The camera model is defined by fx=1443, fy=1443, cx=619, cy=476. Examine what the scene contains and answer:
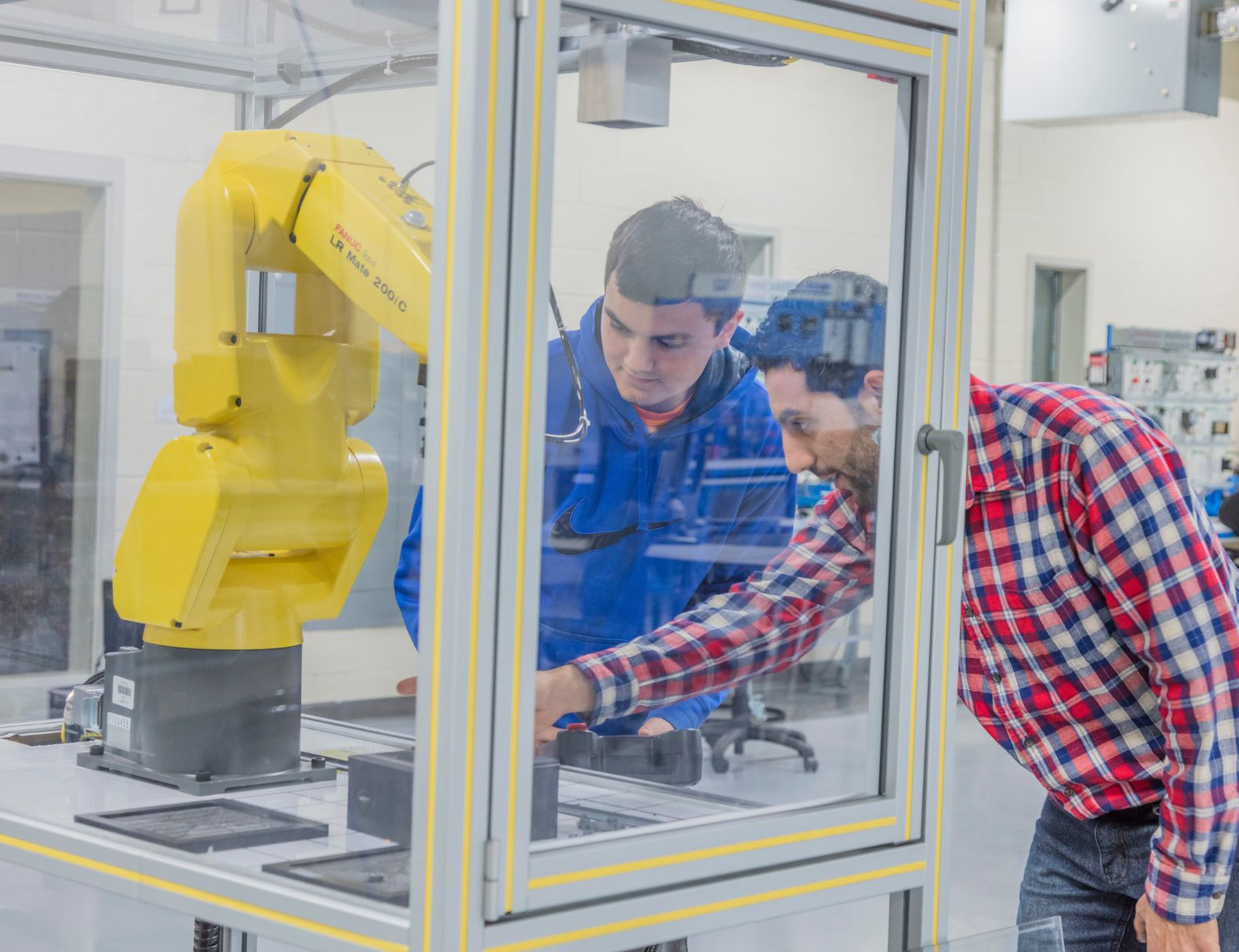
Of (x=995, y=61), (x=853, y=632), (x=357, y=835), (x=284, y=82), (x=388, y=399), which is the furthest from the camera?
(x=995, y=61)

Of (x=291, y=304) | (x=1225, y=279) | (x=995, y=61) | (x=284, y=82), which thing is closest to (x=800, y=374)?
(x=291, y=304)

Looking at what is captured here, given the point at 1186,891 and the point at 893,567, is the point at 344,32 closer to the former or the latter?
the point at 893,567

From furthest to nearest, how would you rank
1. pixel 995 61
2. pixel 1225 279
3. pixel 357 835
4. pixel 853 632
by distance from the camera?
pixel 1225 279 < pixel 995 61 < pixel 853 632 < pixel 357 835

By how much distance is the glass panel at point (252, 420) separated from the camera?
1.31m

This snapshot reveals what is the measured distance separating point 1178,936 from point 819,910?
506 mm

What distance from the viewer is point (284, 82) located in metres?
1.63

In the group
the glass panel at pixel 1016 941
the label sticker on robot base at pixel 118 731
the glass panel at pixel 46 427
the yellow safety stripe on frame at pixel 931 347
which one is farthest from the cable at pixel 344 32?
the glass panel at pixel 1016 941

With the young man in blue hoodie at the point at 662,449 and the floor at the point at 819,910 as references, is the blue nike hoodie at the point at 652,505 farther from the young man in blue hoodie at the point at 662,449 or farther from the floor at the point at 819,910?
the floor at the point at 819,910

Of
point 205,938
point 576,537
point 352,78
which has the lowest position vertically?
point 205,938

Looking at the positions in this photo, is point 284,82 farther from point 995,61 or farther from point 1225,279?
point 1225,279

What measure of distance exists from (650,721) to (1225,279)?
8.94 metres

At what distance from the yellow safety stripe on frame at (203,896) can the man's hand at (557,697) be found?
21 cm

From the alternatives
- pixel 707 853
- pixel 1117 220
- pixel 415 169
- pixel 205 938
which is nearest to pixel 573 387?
pixel 415 169

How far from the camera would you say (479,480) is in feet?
3.76
